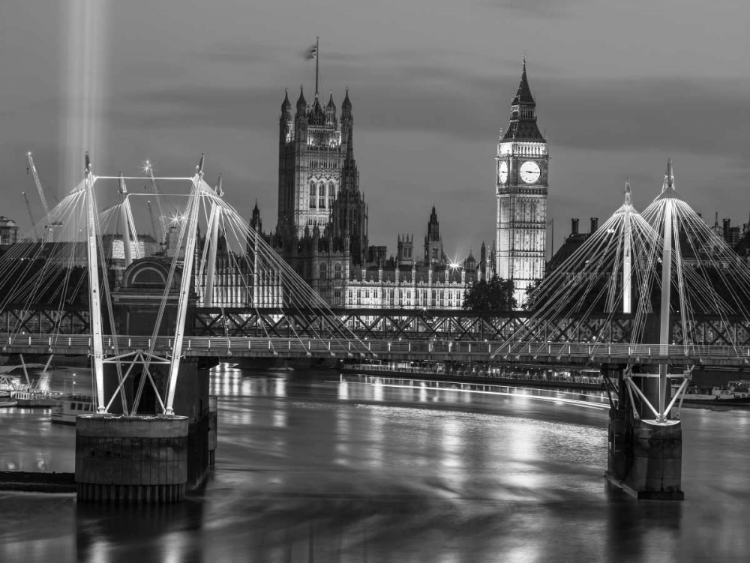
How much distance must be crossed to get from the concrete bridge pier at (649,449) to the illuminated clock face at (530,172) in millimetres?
138642

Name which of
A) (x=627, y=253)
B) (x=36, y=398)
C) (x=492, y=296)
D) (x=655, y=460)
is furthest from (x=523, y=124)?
(x=655, y=460)

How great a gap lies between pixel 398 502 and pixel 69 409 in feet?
109

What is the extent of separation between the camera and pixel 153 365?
5612 cm

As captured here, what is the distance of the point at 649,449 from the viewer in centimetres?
5584

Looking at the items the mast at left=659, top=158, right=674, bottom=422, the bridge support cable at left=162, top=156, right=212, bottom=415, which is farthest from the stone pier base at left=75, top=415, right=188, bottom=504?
the mast at left=659, top=158, right=674, bottom=422

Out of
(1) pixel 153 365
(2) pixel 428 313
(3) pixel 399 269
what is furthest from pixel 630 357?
A: (3) pixel 399 269

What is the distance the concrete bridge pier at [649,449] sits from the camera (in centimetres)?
5562

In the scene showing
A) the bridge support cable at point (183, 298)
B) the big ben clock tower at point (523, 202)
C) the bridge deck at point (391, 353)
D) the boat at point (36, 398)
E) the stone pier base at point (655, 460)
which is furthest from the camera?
the big ben clock tower at point (523, 202)

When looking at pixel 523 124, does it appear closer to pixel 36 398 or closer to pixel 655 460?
pixel 36 398

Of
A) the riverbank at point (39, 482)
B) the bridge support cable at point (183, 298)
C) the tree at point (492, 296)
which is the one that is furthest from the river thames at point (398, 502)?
the tree at point (492, 296)

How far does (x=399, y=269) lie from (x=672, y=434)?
14261 cm

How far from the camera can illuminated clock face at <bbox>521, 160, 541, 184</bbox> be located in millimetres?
196875

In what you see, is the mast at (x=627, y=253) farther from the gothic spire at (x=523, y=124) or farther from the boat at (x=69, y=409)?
the gothic spire at (x=523, y=124)

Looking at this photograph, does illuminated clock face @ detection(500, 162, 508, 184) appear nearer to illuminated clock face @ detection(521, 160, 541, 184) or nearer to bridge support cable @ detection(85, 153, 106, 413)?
illuminated clock face @ detection(521, 160, 541, 184)
